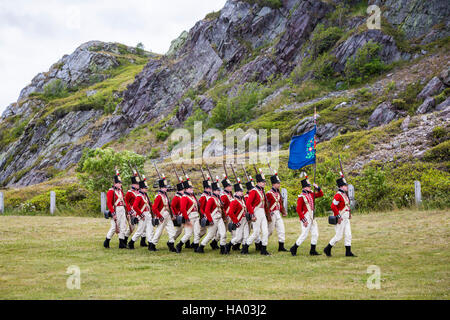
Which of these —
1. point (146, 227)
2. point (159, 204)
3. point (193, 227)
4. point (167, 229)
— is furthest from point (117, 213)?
point (193, 227)

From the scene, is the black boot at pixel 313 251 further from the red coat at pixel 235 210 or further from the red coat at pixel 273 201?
the red coat at pixel 235 210

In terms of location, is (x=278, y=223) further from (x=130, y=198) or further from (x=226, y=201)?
(x=130, y=198)

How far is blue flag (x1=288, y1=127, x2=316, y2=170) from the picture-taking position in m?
14.1

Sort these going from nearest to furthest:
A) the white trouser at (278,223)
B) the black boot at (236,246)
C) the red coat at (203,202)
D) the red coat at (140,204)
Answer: the white trouser at (278,223)
the black boot at (236,246)
the red coat at (203,202)
the red coat at (140,204)

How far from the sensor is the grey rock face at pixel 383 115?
3762 cm

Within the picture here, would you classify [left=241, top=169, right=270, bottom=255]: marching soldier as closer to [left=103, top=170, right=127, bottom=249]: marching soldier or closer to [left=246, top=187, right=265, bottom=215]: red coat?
[left=246, top=187, right=265, bottom=215]: red coat

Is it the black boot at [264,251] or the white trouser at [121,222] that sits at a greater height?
the white trouser at [121,222]

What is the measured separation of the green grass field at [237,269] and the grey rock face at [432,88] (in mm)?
23573

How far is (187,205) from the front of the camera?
1402 centimetres

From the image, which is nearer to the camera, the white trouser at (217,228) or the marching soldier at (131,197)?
the white trouser at (217,228)

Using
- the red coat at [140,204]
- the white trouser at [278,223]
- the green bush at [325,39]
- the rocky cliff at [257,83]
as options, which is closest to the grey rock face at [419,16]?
the rocky cliff at [257,83]

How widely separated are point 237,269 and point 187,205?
3709mm

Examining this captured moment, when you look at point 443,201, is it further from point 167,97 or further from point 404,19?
point 167,97
